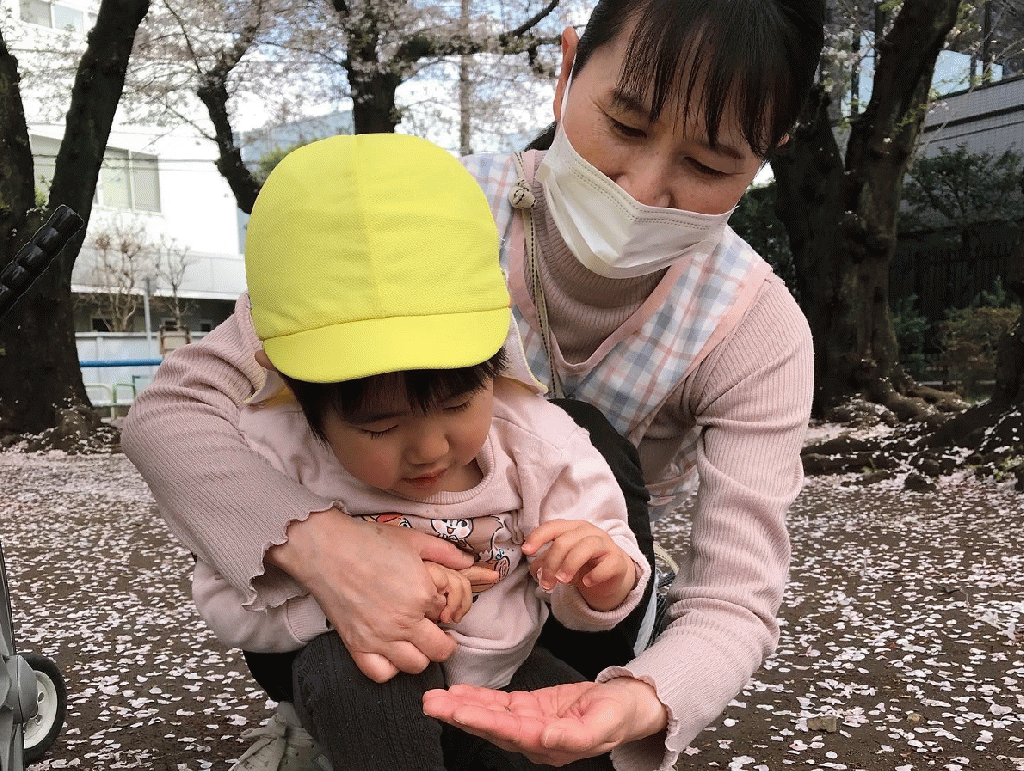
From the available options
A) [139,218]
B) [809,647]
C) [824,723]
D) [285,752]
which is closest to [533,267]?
[285,752]

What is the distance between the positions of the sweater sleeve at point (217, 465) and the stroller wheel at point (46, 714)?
→ 1.05m

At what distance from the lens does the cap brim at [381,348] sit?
105cm

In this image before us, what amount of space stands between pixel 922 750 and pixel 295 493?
1.84 m

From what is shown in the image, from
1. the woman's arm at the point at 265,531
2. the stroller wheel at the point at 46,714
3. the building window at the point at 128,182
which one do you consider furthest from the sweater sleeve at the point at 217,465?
the building window at the point at 128,182

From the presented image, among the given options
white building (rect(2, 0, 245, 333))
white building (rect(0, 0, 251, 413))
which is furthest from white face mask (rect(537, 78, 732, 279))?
white building (rect(2, 0, 245, 333))

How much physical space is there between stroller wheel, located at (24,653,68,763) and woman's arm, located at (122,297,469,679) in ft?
3.50

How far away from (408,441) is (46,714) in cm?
159

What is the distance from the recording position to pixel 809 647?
3090mm

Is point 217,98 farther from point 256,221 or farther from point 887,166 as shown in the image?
point 256,221

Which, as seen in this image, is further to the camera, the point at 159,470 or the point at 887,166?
the point at 887,166

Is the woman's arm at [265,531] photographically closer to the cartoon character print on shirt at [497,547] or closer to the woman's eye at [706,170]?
the cartoon character print on shirt at [497,547]

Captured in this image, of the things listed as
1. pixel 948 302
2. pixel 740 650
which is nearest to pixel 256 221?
pixel 740 650

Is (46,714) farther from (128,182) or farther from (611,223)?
(128,182)

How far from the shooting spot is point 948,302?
40.2 ft
